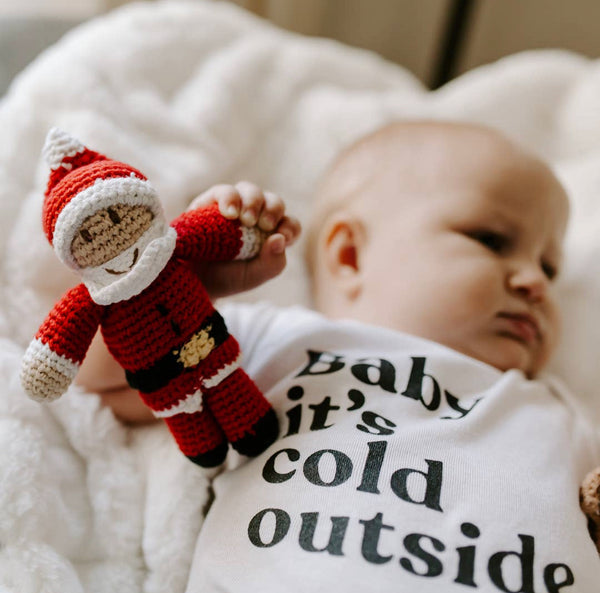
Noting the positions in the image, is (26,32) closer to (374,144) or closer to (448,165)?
(374,144)

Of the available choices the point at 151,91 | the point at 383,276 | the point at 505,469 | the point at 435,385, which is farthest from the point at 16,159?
the point at 505,469

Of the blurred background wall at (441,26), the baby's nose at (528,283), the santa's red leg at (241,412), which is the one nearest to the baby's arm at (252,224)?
the santa's red leg at (241,412)

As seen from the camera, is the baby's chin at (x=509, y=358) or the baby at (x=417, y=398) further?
the baby's chin at (x=509, y=358)

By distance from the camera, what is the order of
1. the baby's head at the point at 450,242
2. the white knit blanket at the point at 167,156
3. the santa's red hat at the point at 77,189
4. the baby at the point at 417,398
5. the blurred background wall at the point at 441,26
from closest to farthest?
the santa's red hat at the point at 77,189, the baby at the point at 417,398, the white knit blanket at the point at 167,156, the baby's head at the point at 450,242, the blurred background wall at the point at 441,26

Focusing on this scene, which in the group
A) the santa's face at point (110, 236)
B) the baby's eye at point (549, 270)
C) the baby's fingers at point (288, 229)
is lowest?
the baby's eye at point (549, 270)

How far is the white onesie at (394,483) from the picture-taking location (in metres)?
0.61

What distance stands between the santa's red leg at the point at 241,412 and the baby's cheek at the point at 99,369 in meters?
0.17

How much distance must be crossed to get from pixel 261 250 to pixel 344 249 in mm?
320

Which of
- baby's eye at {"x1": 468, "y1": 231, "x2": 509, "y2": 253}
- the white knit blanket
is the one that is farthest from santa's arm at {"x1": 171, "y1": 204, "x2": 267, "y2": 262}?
baby's eye at {"x1": 468, "y1": 231, "x2": 509, "y2": 253}

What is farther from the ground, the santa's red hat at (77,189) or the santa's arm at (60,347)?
the santa's red hat at (77,189)

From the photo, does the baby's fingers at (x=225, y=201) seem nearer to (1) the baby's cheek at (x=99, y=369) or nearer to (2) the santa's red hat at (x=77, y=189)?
(2) the santa's red hat at (x=77, y=189)

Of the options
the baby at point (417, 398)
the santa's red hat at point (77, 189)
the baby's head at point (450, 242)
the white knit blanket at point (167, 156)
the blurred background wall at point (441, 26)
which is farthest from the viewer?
the blurred background wall at point (441, 26)

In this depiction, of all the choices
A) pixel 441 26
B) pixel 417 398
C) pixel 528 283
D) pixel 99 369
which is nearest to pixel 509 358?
pixel 528 283

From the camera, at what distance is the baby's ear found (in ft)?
3.16
